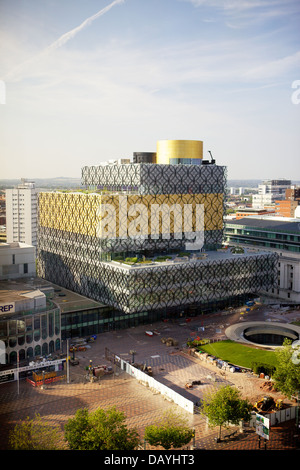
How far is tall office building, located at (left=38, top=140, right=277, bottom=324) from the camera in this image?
44.2 metres

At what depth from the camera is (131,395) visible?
99.0ft

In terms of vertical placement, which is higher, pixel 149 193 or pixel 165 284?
pixel 149 193

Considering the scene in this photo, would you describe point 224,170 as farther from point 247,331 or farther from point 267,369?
point 267,369

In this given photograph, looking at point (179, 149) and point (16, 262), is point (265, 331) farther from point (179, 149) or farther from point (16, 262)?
point (16, 262)

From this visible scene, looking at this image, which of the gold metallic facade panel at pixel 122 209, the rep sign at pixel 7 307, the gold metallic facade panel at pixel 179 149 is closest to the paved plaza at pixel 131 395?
the rep sign at pixel 7 307

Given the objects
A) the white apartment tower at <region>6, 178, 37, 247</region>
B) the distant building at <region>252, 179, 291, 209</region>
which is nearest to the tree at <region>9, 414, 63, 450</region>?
the white apartment tower at <region>6, 178, 37, 247</region>

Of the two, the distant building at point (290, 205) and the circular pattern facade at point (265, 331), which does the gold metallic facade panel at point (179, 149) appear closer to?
the circular pattern facade at point (265, 331)

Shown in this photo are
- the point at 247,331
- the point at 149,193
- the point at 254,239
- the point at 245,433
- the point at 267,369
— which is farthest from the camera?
the point at 254,239

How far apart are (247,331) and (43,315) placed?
1812 cm

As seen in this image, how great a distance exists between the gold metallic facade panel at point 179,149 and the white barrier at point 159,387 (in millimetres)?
24857

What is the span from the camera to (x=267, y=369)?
33344 mm

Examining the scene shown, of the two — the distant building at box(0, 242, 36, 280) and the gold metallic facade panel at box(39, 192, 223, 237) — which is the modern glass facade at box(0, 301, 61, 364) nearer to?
the distant building at box(0, 242, 36, 280)

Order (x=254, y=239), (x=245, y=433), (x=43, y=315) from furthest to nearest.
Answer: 1. (x=254, y=239)
2. (x=43, y=315)
3. (x=245, y=433)
